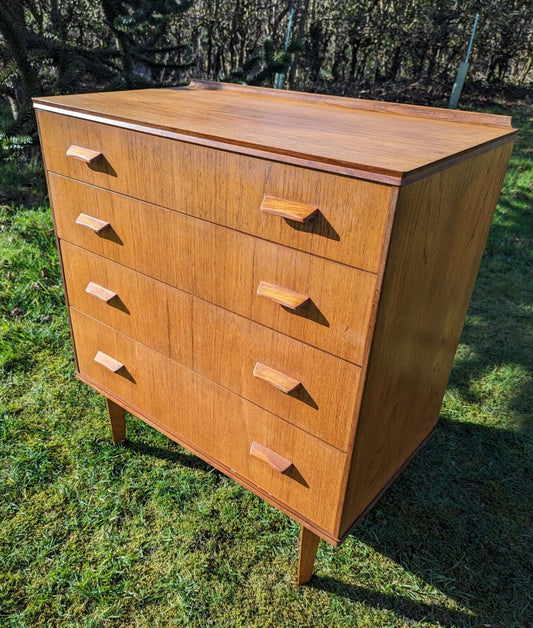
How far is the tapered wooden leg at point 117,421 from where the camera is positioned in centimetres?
221

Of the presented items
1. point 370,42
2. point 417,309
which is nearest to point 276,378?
point 417,309

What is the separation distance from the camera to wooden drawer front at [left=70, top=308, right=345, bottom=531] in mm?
1480

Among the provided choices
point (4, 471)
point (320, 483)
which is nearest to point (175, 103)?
point (320, 483)

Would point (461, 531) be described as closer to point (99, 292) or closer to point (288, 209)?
point (288, 209)

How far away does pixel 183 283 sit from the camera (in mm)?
1562

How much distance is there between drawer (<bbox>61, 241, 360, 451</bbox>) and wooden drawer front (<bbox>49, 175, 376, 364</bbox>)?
0.05 m

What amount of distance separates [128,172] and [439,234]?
35.7 inches

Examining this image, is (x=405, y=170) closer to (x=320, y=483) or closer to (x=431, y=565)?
(x=320, y=483)

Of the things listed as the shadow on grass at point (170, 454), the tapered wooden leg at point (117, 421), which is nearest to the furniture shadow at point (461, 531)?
the shadow on grass at point (170, 454)

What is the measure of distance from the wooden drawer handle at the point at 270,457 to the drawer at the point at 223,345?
15cm

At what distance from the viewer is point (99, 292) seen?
184cm

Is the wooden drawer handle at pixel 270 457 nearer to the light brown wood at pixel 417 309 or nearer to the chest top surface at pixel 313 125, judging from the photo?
the light brown wood at pixel 417 309

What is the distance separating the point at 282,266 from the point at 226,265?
0.20 metres

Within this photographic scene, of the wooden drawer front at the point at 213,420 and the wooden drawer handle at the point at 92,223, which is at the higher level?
the wooden drawer handle at the point at 92,223
